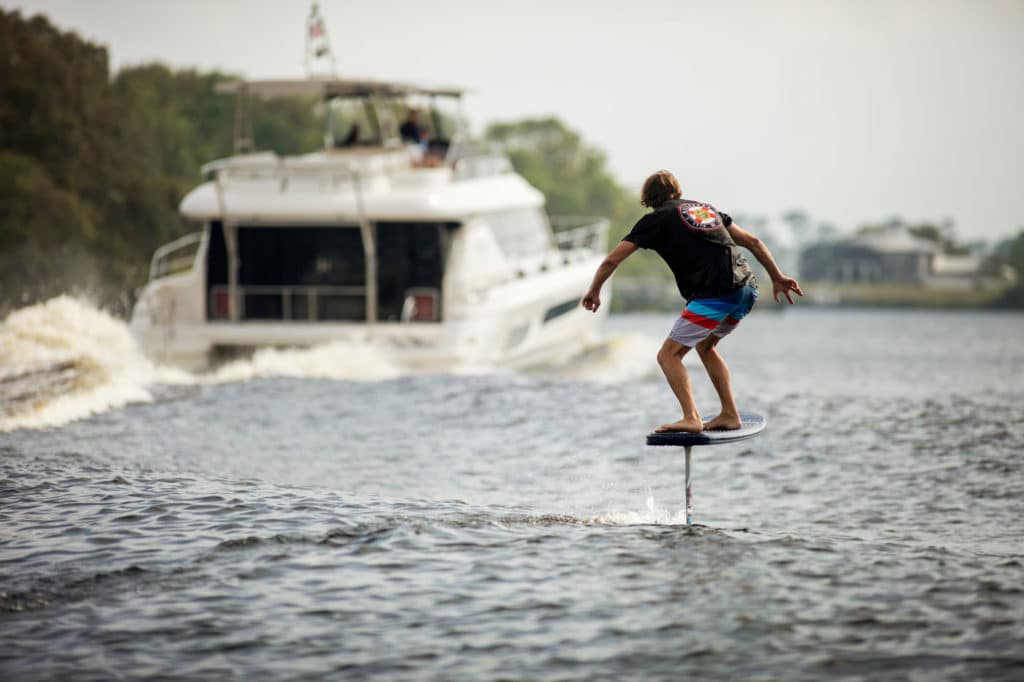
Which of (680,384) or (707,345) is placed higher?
(707,345)

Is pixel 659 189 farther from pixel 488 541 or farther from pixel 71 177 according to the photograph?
pixel 71 177

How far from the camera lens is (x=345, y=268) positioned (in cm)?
2281

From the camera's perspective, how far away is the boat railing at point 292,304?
2252 centimetres

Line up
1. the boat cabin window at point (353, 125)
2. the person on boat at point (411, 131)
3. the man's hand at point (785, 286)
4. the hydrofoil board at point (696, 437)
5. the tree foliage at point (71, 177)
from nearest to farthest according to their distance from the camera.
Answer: the hydrofoil board at point (696, 437)
the man's hand at point (785, 286)
the boat cabin window at point (353, 125)
the person on boat at point (411, 131)
the tree foliage at point (71, 177)

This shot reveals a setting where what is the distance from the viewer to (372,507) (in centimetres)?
991

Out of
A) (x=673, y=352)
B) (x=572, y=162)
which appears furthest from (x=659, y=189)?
(x=572, y=162)

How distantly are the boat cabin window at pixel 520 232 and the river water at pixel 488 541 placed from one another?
7.08 m

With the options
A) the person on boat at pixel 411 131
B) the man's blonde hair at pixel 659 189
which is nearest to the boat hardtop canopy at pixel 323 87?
the person on boat at pixel 411 131

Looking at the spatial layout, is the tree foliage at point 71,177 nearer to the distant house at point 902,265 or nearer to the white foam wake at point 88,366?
the white foam wake at point 88,366

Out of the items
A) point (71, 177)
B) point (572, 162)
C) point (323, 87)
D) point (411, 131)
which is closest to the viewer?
point (323, 87)

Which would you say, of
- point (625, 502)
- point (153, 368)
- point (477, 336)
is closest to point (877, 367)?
point (477, 336)

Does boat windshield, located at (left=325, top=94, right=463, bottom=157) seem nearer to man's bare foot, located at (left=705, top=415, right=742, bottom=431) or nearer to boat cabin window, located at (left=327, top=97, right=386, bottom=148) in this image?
boat cabin window, located at (left=327, top=97, right=386, bottom=148)

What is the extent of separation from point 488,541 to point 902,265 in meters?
162

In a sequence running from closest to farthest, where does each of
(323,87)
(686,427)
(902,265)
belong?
(686,427)
(323,87)
(902,265)
